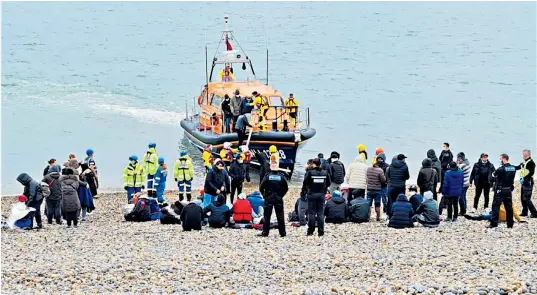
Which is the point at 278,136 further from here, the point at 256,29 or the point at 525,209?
the point at 256,29

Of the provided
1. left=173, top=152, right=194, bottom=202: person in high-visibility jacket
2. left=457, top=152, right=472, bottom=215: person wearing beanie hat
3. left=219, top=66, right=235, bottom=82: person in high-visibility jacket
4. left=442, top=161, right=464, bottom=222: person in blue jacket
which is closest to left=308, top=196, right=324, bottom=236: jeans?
left=442, top=161, right=464, bottom=222: person in blue jacket

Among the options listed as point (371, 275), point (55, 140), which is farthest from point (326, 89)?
point (371, 275)

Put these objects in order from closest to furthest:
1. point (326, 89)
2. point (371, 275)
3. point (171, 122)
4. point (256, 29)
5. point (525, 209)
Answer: point (371, 275)
point (525, 209)
point (171, 122)
point (326, 89)
point (256, 29)

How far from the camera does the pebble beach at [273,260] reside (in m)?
11.3

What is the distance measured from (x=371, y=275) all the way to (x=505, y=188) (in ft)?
14.5

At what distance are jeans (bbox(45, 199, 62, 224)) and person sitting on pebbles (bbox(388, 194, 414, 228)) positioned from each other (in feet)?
17.9

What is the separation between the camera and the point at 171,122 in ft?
122

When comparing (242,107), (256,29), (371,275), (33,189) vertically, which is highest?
(256,29)

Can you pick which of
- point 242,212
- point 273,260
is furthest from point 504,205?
point 273,260

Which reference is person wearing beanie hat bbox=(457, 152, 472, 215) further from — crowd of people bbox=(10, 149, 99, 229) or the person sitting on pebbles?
crowd of people bbox=(10, 149, 99, 229)

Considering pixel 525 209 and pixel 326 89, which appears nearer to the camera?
pixel 525 209

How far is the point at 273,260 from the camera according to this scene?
12875 mm

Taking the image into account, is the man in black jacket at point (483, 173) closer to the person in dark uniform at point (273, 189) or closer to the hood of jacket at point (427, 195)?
the hood of jacket at point (427, 195)

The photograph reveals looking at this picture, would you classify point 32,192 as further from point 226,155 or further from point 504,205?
point 504,205
